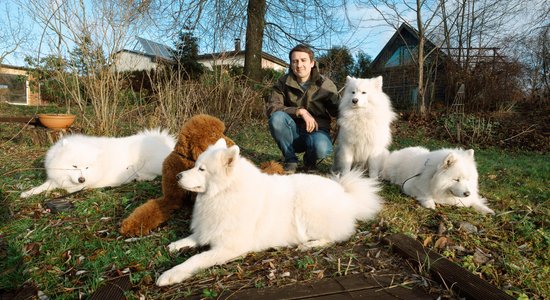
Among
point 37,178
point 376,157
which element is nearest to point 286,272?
point 376,157

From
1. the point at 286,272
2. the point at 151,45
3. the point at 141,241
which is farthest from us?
the point at 151,45

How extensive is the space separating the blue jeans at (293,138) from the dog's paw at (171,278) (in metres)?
2.68

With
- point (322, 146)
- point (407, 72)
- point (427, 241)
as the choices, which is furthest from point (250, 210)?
point (407, 72)

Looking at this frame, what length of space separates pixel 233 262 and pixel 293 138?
252 cm

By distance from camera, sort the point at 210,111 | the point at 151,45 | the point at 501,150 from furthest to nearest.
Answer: the point at 501,150
the point at 210,111
the point at 151,45

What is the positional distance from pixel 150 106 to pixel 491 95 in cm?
1162

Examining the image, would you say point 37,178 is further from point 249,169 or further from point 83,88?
point 249,169

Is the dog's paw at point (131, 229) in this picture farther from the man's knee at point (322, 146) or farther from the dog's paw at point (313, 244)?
the man's knee at point (322, 146)

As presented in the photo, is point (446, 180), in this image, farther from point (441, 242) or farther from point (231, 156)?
point (231, 156)

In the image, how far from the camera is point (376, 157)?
4113 mm

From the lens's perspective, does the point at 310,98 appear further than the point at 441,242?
Yes

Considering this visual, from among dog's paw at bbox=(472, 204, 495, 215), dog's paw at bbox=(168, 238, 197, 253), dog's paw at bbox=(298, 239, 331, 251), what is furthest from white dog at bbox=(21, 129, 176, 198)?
dog's paw at bbox=(472, 204, 495, 215)

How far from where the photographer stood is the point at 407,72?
49.4 ft

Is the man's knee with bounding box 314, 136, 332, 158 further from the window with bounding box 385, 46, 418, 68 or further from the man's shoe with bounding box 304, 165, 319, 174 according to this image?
the window with bounding box 385, 46, 418, 68
